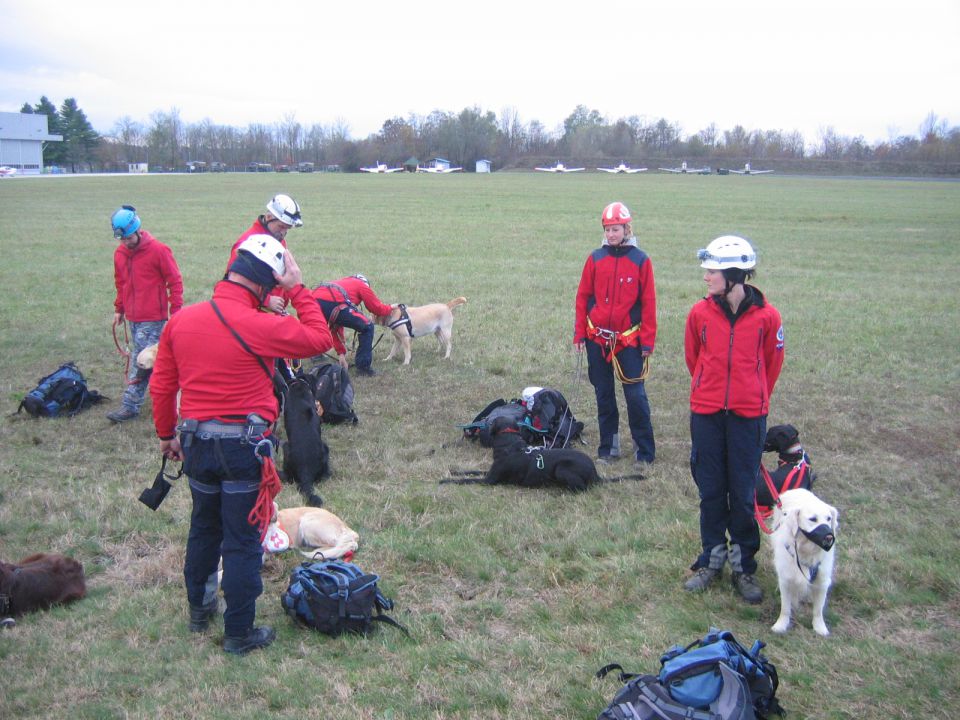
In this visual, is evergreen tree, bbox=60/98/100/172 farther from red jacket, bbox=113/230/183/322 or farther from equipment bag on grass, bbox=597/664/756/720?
equipment bag on grass, bbox=597/664/756/720

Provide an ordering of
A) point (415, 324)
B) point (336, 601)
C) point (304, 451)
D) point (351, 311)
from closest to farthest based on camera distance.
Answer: point (336, 601)
point (304, 451)
point (351, 311)
point (415, 324)

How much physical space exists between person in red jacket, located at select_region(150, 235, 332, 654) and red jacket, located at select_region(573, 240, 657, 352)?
3.45 m

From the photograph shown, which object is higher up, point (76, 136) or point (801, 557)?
point (76, 136)

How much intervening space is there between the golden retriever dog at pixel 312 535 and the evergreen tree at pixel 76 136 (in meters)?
124

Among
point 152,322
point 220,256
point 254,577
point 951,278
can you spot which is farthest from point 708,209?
point 254,577

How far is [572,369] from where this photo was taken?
10.5 metres

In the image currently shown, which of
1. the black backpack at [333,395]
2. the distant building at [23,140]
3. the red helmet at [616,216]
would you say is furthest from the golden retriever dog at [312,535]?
the distant building at [23,140]

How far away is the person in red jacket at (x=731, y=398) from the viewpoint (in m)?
4.83

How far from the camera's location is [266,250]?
161 inches

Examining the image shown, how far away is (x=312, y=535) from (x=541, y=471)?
2052 mm

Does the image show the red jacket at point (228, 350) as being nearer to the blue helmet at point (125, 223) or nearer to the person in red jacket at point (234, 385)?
the person in red jacket at point (234, 385)

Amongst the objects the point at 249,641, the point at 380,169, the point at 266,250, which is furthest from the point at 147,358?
the point at 380,169

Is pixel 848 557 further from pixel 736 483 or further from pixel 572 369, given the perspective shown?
pixel 572 369

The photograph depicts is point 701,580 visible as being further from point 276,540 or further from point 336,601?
point 276,540
